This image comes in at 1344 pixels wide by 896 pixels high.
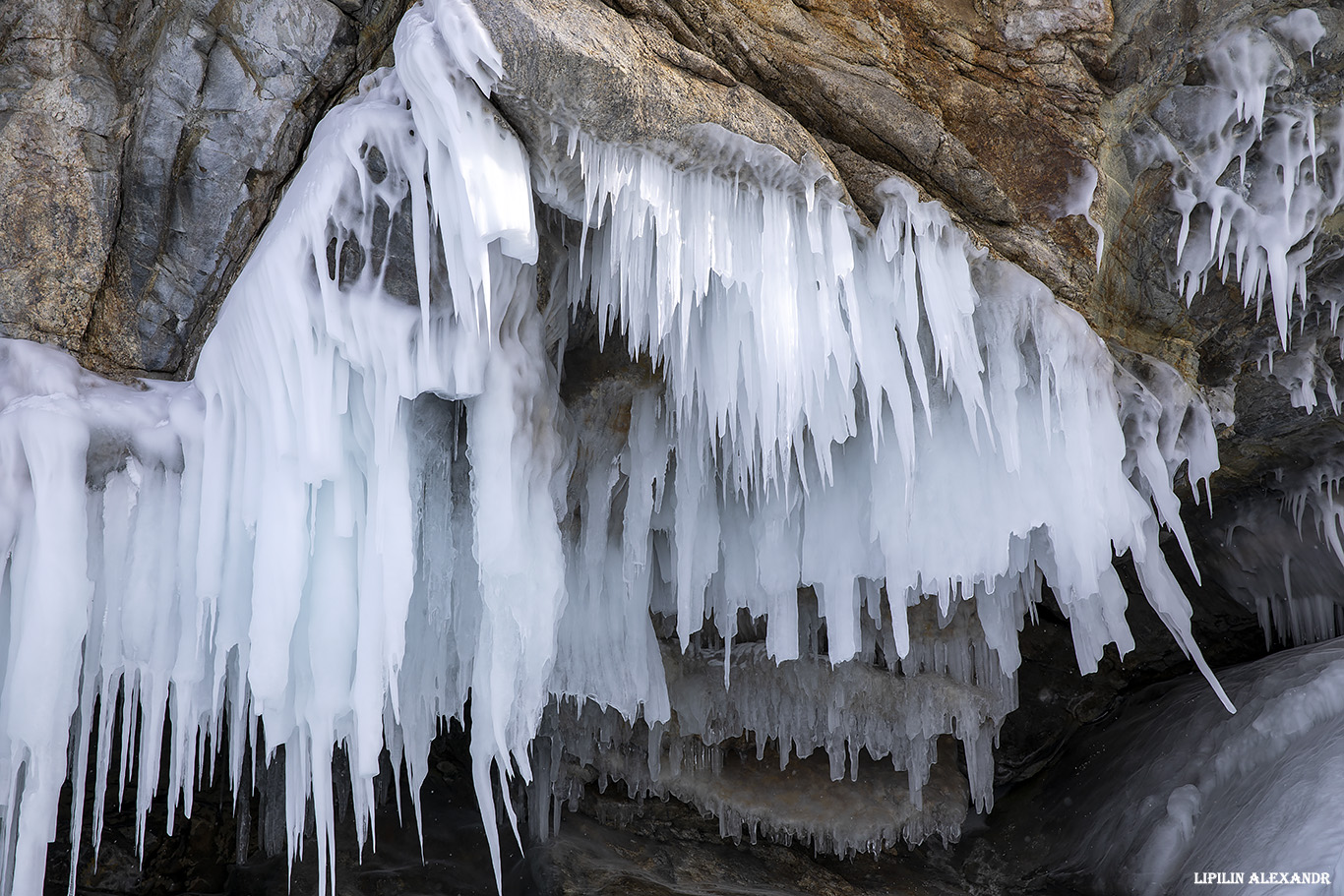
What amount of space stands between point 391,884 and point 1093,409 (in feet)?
16.2

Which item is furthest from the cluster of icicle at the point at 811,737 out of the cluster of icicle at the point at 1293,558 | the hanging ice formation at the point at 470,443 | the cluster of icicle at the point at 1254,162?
the cluster of icicle at the point at 1254,162

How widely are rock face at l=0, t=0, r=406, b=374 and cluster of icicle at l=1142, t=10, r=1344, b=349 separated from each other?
3628 millimetres

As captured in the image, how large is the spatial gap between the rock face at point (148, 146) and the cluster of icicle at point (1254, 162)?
363cm

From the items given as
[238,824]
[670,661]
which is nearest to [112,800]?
[238,824]

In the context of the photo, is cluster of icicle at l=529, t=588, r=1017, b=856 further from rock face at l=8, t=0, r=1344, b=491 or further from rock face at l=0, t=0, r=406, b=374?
rock face at l=0, t=0, r=406, b=374

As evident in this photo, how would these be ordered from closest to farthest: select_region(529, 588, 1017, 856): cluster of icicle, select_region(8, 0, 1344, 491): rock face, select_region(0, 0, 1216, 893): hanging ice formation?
select_region(0, 0, 1216, 893): hanging ice formation
select_region(8, 0, 1344, 491): rock face
select_region(529, 588, 1017, 856): cluster of icicle

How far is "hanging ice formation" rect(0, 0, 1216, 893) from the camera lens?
129 inches

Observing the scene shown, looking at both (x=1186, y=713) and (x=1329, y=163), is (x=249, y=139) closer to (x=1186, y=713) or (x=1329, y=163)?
(x=1329, y=163)

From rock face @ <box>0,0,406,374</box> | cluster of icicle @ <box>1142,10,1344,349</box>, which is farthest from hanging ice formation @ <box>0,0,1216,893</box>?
cluster of icicle @ <box>1142,10,1344,349</box>

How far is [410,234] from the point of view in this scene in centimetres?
348

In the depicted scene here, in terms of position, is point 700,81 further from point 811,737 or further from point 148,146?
point 811,737

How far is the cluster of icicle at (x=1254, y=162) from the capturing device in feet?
12.8

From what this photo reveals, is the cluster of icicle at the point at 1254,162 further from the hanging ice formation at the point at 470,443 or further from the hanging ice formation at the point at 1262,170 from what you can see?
the hanging ice formation at the point at 470,443

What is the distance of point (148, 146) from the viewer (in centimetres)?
408
